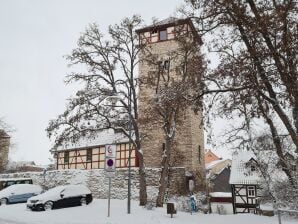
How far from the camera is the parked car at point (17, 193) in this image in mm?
27203

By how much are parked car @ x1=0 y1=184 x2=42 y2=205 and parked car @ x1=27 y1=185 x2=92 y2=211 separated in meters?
5.46

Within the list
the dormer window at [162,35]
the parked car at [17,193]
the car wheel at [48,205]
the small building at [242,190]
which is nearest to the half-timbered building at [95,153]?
the parked car at [17,193]

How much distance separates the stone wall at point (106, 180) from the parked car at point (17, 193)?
17.0 ft

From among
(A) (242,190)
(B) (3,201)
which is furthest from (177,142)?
(B) (3,201)

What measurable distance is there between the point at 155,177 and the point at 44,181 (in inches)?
502

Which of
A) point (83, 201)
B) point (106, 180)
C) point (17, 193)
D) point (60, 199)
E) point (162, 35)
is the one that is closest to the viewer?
point (60, 199)

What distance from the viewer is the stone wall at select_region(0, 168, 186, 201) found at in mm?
29469

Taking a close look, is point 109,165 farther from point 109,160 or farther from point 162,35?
point 162,35

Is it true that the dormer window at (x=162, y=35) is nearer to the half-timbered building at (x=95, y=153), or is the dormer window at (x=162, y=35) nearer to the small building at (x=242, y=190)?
the half-timbered building at (x=95, y=153)

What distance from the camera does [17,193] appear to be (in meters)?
27.8

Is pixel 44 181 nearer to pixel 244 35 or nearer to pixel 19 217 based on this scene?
pixel 19 217

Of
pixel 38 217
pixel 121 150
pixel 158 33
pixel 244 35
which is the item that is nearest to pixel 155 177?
pixel 121 150

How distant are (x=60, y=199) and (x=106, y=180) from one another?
9173mm

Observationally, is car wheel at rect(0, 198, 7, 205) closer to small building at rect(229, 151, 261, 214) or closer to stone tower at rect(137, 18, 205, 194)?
stone tower at rect(137, 18, 205, 194)
